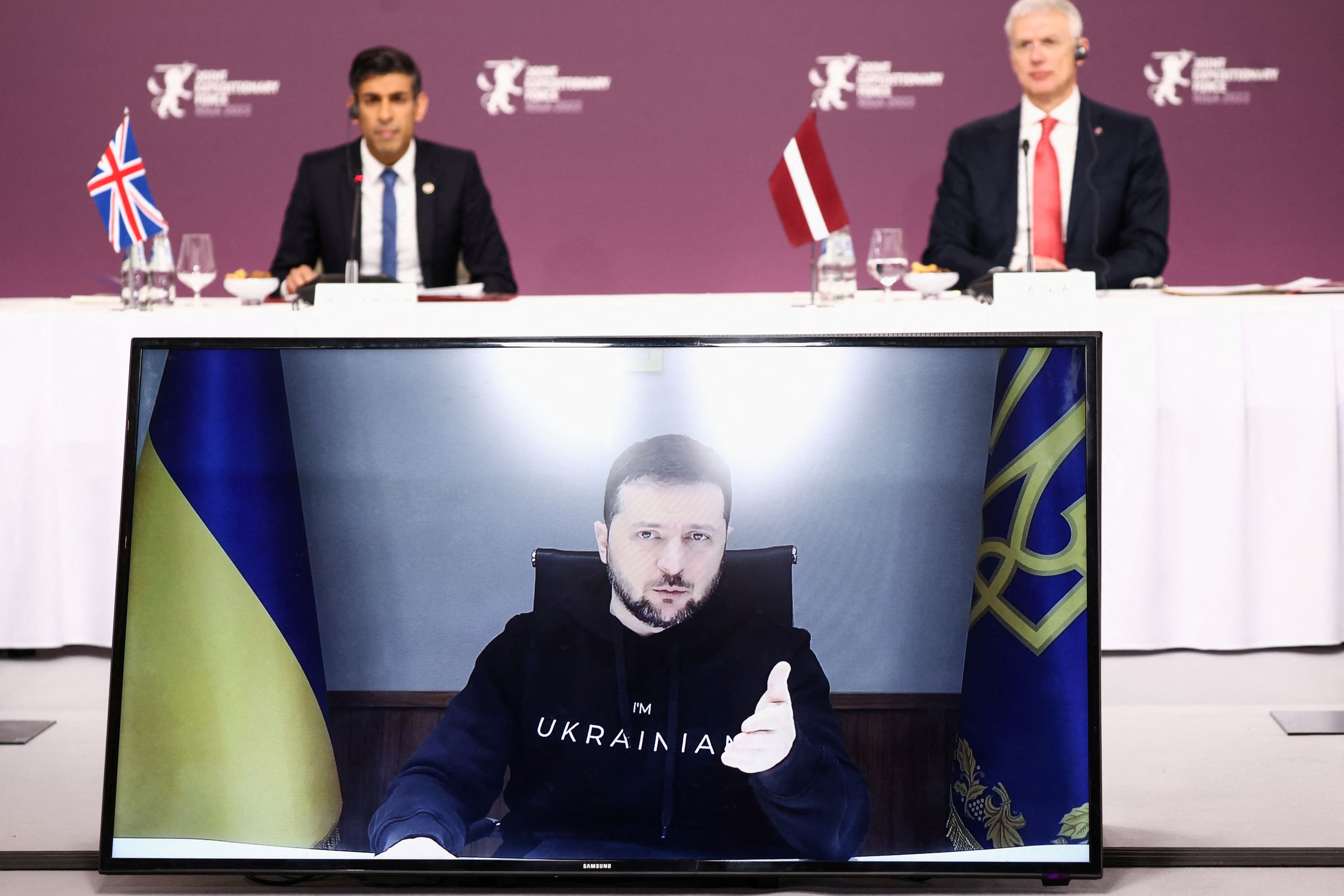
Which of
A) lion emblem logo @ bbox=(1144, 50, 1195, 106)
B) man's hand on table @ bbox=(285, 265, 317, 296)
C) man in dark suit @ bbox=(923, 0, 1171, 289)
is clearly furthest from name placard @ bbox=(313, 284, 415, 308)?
lion emblem logo @ bbox=(1144, 50, 1195, 106)

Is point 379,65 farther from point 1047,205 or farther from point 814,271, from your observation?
point 1047,205

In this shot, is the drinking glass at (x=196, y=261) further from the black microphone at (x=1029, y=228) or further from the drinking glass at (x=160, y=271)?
the black microphone at (x=1029, y=228)

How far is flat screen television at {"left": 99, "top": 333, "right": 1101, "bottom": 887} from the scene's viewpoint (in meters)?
1.40

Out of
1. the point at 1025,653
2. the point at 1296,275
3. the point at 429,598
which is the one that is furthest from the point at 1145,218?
the point at 429,598

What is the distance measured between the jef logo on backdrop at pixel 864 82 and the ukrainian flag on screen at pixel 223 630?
154 inches

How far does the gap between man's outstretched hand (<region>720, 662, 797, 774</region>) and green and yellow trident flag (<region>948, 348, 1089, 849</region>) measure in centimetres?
19

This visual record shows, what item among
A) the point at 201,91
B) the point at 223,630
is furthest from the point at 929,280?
the point at 201,91

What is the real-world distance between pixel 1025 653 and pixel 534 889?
641 mm

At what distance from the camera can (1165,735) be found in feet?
7.27

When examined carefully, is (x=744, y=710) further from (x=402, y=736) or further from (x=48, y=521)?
(x=48, y=521)

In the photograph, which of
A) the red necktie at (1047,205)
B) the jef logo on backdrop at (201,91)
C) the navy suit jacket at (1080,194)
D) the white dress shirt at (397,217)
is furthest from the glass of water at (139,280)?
the jef logo on backdrop at (201,91)

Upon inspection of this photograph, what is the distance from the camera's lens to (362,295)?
2.60 m

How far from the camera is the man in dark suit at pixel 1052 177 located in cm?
332

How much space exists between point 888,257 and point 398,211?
1.66 m
